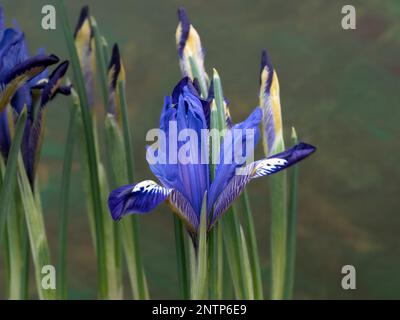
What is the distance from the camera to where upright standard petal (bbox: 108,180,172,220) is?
70 centimetres

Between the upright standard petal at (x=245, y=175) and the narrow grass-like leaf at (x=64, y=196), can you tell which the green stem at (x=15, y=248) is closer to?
the narrow grass-like leaf at (x=64, y=196)

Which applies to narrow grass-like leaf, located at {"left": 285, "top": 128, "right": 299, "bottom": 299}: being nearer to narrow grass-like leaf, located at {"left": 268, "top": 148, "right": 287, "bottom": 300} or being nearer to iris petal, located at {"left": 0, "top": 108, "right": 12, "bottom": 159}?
narrow grass-like leaf, located at {"left": 268, "top": 148, "right": 287, "bottom": 300}

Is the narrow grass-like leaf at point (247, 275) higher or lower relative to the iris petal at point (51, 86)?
lower

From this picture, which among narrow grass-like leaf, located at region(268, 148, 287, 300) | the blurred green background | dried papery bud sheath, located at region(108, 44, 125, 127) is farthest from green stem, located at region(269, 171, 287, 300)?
the blurred green background

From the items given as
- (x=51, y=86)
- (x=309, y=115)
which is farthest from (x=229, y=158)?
(x=309, y=115)

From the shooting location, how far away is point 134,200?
2.33 feet

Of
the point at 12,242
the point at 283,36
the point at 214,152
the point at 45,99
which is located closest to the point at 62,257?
the point at 12,242

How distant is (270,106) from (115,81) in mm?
231

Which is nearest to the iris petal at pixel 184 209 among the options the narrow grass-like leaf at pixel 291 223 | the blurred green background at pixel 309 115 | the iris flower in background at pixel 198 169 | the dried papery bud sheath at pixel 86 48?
the iris flower in background at pixel 198 169

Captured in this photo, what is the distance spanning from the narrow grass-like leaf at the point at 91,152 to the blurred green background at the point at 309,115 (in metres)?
0.54

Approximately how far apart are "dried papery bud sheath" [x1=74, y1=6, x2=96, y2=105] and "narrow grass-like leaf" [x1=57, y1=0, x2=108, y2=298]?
0.08 meters

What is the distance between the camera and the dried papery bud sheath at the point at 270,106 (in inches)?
36.6
